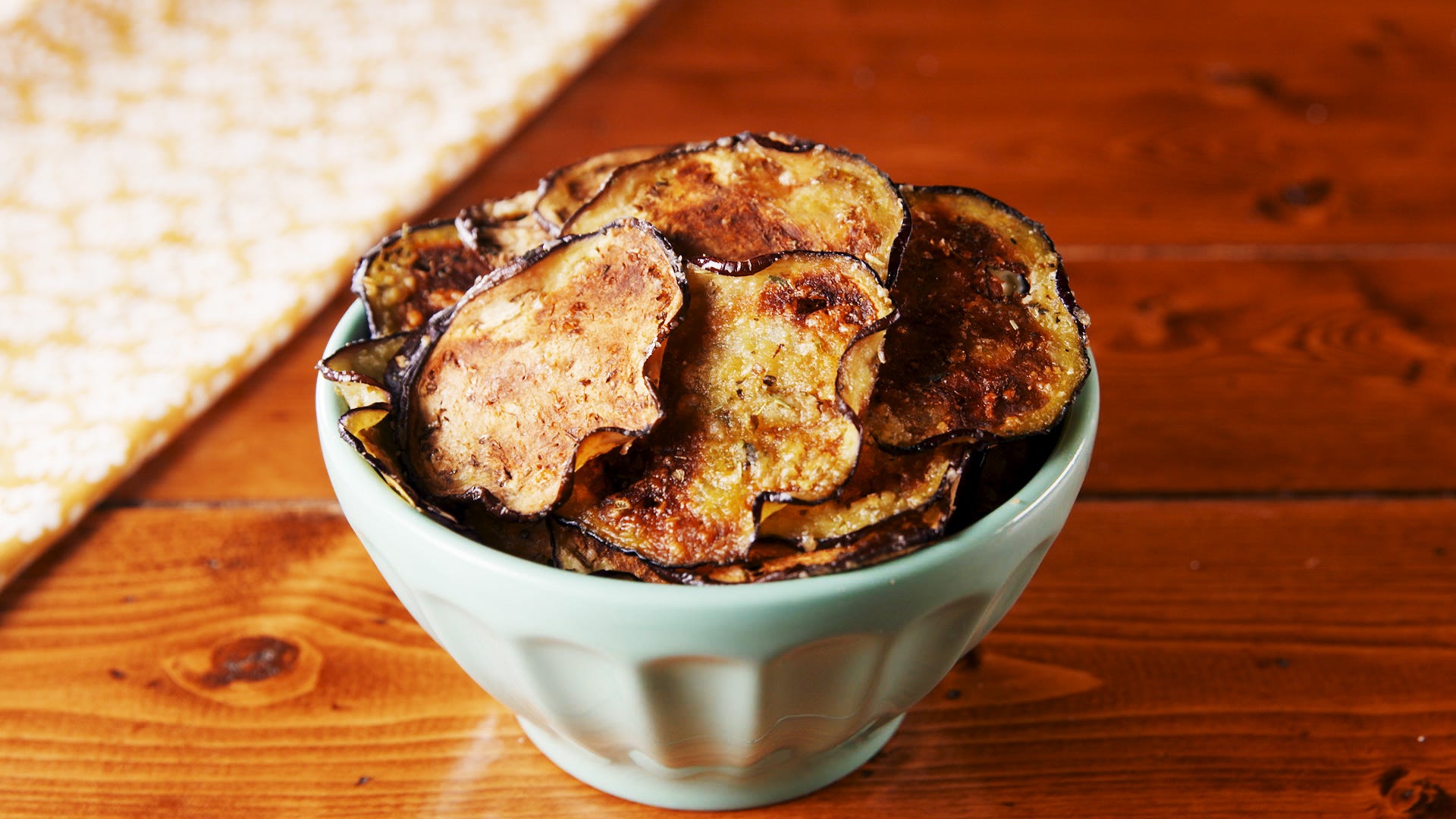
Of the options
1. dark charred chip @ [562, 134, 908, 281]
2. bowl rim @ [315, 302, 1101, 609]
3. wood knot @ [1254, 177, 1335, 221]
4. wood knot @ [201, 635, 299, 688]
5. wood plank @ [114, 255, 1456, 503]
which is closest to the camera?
bowl rim @ [315, 302, 1101, 609]

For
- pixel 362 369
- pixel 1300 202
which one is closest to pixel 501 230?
pixel 362 369

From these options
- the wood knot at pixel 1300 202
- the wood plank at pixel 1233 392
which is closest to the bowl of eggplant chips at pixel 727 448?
the wood plank at pixel 1233 392

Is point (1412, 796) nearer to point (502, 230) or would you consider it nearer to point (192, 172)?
point (502, 230)

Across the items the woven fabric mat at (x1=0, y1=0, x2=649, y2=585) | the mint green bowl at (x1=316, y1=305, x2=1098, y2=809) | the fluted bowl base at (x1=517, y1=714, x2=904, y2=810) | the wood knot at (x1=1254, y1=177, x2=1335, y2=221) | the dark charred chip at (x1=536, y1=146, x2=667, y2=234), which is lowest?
the wood knot at (x1=1254, y1=177, x2=1335, y2=221)

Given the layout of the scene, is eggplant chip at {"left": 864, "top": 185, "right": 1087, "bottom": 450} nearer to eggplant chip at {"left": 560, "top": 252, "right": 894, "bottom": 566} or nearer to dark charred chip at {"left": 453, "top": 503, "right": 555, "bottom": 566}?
eggplant chip at {"left": 560, "top": 252, "right": 894, "bottom": 566}

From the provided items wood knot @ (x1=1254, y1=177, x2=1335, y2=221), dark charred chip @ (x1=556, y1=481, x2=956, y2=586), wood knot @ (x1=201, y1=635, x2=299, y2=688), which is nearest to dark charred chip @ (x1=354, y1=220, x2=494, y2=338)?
dark charred chip @ (x1=556, y1=481, x2=956, y2=586)

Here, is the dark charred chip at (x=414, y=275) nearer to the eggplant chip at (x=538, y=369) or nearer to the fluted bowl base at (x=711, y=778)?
the eggplant chip at (x=538, y=369)
